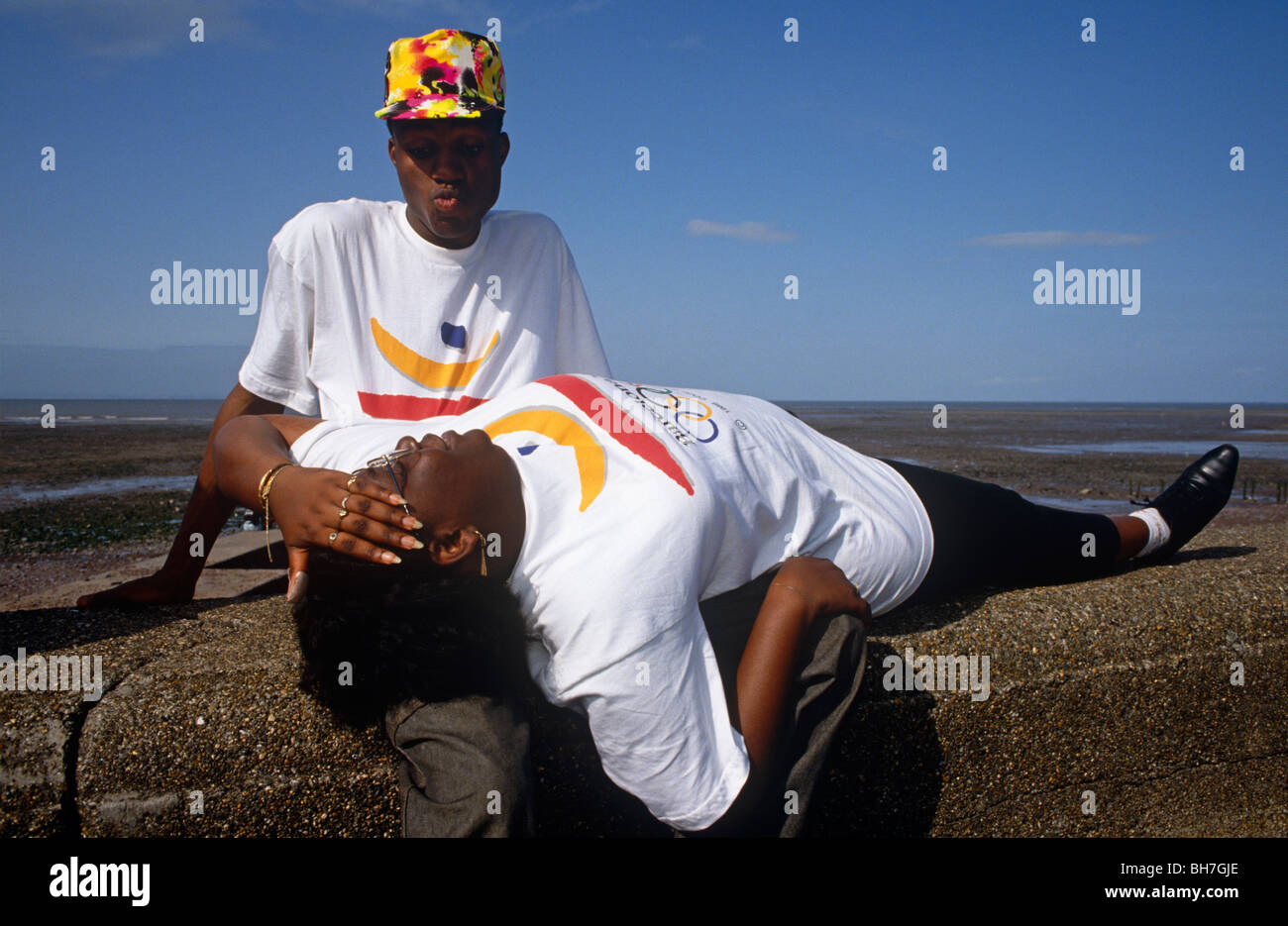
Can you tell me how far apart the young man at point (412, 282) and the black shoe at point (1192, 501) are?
2661mm

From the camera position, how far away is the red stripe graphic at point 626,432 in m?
1.96

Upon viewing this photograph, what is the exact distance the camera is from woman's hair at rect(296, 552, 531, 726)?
1.82m

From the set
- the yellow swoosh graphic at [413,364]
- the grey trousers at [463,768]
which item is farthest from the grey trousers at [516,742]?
the yellow swoosh graphic at [413,364]

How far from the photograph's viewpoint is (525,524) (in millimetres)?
1925

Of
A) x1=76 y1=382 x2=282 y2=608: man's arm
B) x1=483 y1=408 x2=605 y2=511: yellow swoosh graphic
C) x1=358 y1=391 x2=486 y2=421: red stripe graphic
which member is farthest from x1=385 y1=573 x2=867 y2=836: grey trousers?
x1=358 y1=391 x2=486 y2=421: red stripe graphic

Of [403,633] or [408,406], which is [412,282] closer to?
[408,406]

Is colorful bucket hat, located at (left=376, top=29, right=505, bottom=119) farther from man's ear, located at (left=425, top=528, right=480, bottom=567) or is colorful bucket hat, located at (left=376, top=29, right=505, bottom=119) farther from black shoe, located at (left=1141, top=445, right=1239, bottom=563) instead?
black shoe, located at (left=1141, top=445, right=1239, bottom=563)

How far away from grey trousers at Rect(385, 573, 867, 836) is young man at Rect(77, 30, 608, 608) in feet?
5.02

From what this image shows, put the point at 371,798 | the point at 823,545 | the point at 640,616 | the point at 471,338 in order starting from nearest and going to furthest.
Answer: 1. the point at 640,616
2. the point at 371,798
3. the point at 823,545
4. the point at 471,338

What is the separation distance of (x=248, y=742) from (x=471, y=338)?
1.79 meters
